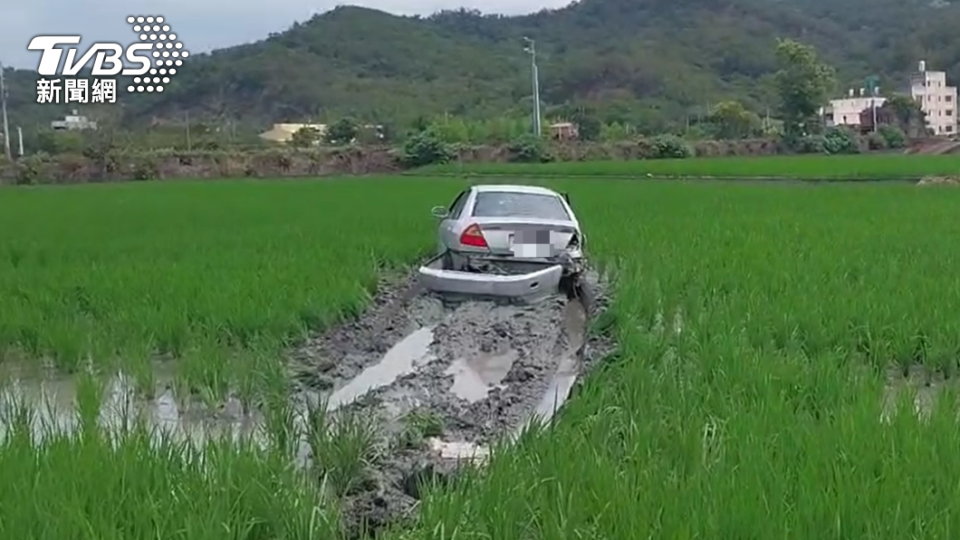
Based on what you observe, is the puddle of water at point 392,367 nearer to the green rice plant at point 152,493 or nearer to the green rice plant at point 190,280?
the green rice plant at point 190,280

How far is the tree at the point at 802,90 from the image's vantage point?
57562 millimetres

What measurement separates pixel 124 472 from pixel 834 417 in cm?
289

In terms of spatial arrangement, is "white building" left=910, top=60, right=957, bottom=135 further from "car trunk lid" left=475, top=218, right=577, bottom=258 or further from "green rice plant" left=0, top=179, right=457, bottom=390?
"car trunk lid" left=475, top=218, right=577, bottom=258

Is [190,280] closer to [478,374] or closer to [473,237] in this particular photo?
[473,237]

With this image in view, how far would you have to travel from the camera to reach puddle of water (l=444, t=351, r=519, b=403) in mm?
6234

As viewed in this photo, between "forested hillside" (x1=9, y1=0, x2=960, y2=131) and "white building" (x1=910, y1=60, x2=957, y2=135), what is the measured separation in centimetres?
627

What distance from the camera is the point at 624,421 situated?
14.4ft

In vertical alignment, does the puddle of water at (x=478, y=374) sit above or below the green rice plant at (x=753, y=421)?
below

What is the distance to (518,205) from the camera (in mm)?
9820

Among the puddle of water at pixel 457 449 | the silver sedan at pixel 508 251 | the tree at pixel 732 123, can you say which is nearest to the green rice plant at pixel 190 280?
the silver sedan at pixel 508 251

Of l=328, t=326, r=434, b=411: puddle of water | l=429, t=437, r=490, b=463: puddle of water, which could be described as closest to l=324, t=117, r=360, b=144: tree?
l=328, t=326, r=434, b=411: puddle of water

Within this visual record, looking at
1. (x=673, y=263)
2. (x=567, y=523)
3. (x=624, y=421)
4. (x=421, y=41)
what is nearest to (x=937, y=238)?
(x=673, y=263)

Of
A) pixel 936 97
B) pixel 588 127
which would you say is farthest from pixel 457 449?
pixel 936 97

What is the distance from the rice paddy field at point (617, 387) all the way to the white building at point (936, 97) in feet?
235
